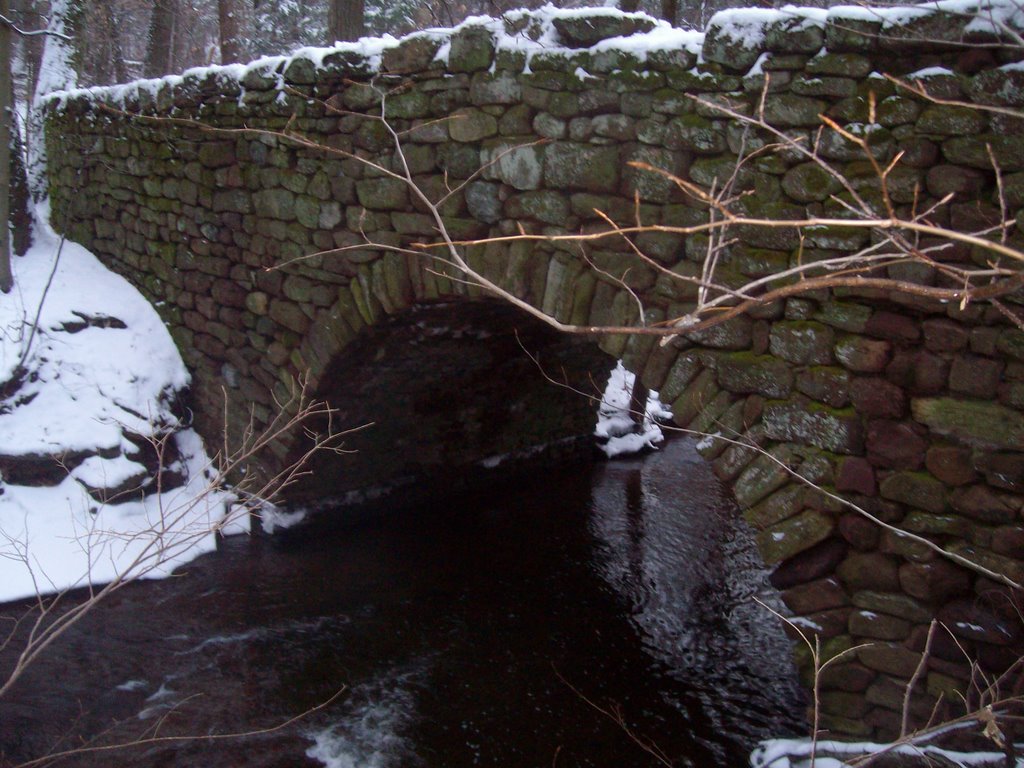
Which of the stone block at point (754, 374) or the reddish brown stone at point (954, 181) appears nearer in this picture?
the reddish brown stone at point (954, 181)

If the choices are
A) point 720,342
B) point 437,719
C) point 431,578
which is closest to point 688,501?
point 431,578

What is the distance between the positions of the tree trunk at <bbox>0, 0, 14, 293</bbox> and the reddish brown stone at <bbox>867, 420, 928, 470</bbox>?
619 cm

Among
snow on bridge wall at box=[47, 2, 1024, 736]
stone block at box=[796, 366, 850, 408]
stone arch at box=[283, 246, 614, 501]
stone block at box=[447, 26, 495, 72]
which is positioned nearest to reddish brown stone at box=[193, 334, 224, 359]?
stone arch at box=[283, 246, 614, 501]

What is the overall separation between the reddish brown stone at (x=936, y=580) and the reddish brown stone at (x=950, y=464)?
292mm

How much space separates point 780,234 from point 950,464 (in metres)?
0.94

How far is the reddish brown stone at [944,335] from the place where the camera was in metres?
2.62

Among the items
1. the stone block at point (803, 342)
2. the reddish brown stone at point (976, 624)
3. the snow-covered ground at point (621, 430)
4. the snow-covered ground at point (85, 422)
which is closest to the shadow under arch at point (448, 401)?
the snow-covered ground at point (621, 430)

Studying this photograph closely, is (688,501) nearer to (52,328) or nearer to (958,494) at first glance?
(958,494)

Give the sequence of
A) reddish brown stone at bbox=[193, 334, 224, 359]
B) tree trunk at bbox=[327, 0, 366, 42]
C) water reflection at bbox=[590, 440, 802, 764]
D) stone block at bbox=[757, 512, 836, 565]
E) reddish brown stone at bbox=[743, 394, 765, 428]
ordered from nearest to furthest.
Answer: stone block at bbox=[757, 512, 836, 565] → reddish brown stone at bbox=[743, 394, 765, 428] → water reflection at bbox=[590, 440, 802, 764] → reddish brown stone at bbox=[193, 334, 224, 359] → tree trunk at bbox=[327, 0, 366, 42]

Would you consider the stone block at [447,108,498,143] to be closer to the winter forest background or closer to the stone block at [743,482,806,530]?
the stone block at [743,482,806,530]

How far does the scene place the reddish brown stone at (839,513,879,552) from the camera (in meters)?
2.91

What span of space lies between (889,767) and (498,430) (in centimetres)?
464

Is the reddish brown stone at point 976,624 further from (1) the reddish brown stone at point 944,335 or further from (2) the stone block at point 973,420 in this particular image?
(1) the reddish brown stone at point 944,335

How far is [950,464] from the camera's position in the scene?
271cm
